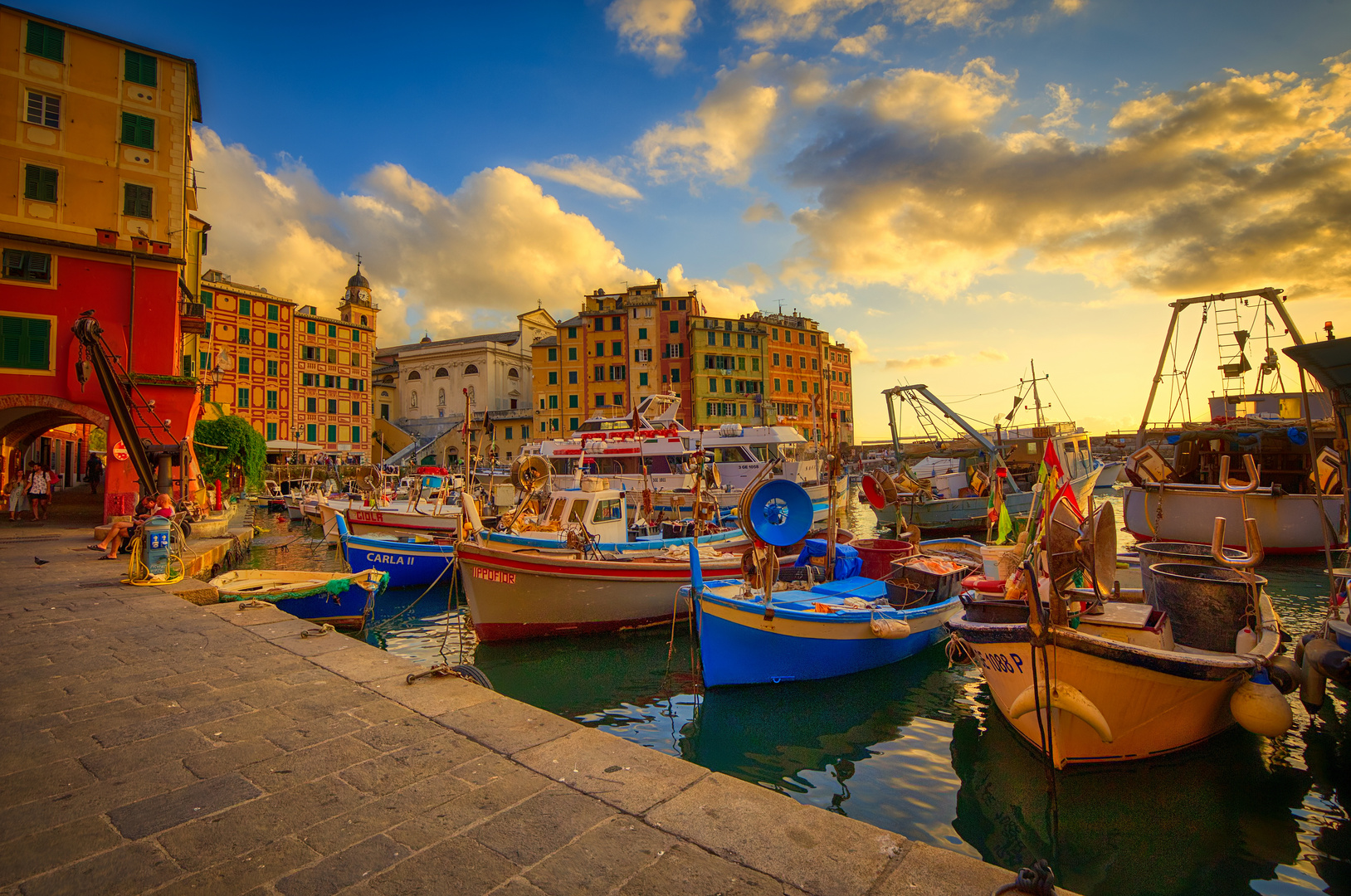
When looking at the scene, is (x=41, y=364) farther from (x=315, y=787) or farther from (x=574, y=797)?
(x=574, y=797)

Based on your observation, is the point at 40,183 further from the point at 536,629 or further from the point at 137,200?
the point at 536,629

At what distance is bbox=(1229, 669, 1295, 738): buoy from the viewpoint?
6.00 meters

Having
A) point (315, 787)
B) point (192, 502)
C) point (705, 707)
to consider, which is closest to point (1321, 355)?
A: point (705, 707)

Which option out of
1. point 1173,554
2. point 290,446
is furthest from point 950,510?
point 290,446

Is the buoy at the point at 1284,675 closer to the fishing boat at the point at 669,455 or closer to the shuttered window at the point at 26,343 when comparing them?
the fishing boat at the point at 669,455

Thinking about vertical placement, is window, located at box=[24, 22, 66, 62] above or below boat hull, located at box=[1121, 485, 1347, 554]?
above

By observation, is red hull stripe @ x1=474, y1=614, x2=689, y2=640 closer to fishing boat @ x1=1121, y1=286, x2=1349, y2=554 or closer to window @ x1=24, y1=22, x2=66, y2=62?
fishing boat @ x1=1121, y1=286, x2=1349, y2=554

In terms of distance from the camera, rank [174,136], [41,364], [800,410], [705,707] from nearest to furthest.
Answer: [705,707] < [41,364] < [174,136] < [800,410]

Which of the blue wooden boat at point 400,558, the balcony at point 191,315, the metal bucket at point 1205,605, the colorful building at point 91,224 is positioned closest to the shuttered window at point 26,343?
the colorful building at point 91,224

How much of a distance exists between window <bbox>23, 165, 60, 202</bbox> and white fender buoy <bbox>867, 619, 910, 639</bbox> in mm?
26631

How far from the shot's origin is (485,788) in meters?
3.65

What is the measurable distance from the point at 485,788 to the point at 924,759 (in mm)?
5679

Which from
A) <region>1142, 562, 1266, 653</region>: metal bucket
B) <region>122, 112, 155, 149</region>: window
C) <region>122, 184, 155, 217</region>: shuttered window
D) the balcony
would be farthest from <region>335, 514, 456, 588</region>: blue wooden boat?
<region>122, 112, 155, 149</region>: window

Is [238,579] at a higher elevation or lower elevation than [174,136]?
lower
